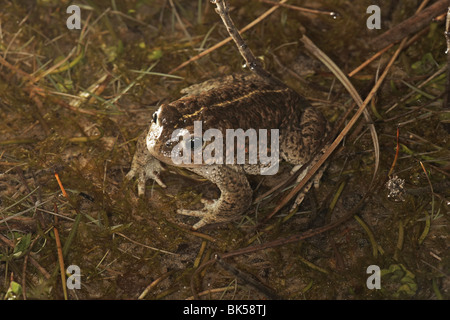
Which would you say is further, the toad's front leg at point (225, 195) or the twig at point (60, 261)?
the toad's front leg at point (225, 195)

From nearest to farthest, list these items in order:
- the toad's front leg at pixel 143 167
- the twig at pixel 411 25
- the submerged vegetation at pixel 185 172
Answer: the submerged vegetation at pixel 185 172 → the toad's front leg at pixel 143 167 → the twig at pixel 411 25

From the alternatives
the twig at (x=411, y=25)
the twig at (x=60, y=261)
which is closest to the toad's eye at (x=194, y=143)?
the twig at (x=60, y=261)

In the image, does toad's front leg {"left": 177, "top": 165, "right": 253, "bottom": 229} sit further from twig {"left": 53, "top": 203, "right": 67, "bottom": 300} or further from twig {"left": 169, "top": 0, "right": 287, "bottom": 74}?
twig {"left": 169, "top": 0, "right": 287, "bottom": 74}

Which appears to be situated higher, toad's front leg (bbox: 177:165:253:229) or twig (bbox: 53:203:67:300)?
toad's front leg (bbox: 177:165:253:229)

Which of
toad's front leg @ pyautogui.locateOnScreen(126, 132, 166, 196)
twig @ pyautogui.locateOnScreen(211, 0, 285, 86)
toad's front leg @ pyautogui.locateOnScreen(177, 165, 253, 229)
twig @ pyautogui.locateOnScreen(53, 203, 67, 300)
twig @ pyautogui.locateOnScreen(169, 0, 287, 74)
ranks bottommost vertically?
twig @ pyautogui.locateOnScreen(53, 203, 67, 300)

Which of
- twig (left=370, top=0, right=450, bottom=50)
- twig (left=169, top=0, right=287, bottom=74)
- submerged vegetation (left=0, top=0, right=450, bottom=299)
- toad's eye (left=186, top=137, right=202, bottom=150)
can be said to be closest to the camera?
toad's eye (left=186, top=137, right=202, bottom=150)

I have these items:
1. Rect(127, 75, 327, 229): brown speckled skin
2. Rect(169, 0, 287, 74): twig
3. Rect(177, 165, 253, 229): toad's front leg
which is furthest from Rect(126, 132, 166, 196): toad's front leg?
Rect(169, 0, 287, 74): twig

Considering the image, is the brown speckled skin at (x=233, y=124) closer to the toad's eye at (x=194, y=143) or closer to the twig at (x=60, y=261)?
the toad's eye at (x=194, y=143)

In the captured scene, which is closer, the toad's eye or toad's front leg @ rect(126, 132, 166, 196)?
the toad's eye
